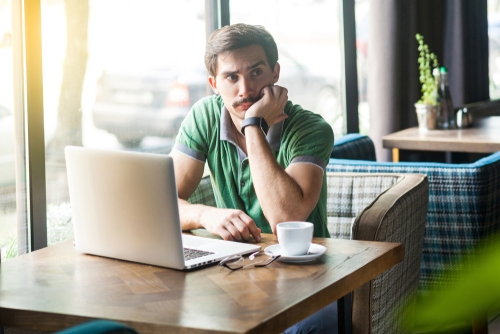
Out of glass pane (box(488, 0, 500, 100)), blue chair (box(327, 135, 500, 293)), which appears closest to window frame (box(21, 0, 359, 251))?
blue chair (box(327, 135, 500, 293))

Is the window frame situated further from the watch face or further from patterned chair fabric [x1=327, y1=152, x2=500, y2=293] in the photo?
patterned chair fabric [x1=327, y1=152, x2=500, y2=293]

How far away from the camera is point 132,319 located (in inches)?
34.9

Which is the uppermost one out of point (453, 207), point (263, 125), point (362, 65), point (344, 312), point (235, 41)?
point (362, 65)

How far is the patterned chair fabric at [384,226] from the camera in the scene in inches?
60.5

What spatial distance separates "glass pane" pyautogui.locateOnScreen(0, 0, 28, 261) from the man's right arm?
0.50m

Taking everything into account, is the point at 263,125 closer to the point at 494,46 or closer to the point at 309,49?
the point at 309,49

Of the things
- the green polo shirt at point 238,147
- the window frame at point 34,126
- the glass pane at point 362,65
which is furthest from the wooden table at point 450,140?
the window frame at point 34,126

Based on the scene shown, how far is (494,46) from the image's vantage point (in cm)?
679

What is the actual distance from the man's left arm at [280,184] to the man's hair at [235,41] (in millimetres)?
313

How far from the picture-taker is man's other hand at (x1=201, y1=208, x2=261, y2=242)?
1.38 m

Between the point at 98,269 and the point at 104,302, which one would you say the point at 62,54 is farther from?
the point at 104,302

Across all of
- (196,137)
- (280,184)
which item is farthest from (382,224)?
(196,137)

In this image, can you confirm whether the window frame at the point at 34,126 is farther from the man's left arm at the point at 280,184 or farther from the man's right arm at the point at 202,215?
the man's left arm at the point at 280,184

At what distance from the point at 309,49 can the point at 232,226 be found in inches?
101
